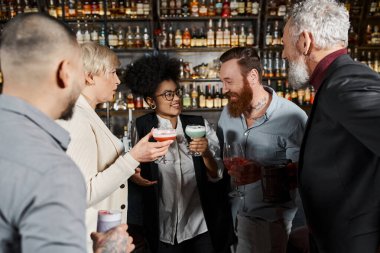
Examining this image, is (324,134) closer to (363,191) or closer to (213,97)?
(363,191)

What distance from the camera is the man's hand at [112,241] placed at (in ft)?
3.61

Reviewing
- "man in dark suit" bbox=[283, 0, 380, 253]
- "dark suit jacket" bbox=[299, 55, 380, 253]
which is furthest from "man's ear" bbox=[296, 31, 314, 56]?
"dark suit jacket" bbox=[299, 55, 380, 253]

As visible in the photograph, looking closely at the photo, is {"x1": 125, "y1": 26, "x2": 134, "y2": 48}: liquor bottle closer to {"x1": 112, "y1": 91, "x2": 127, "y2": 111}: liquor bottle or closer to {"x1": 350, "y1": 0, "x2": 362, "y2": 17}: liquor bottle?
{"x1": 112, "y1": 91, "x2": 127, "y2": 111}: liquor bottle

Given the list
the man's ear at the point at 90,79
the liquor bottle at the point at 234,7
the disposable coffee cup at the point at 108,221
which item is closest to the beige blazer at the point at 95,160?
the man's ear at the point at 90,79

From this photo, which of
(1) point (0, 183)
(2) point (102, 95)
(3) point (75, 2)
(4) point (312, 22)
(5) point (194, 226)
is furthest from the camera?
(3) point (75, 2)

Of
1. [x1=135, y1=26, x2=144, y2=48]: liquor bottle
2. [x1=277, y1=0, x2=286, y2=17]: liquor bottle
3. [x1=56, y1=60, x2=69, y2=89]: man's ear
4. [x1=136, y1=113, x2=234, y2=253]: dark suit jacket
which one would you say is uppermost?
[x1=277, y1=0, x2=286, y2=17]: liquor bottle

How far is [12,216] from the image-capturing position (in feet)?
2.48

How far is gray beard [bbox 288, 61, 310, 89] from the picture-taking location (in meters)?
1.69

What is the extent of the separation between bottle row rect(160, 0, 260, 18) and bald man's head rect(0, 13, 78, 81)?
416cm

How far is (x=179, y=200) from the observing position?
7.68 ft

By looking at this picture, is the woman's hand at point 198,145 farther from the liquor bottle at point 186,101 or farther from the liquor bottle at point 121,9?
the liquor bottle at point 121,9

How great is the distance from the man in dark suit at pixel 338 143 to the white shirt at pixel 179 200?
866 millimetres

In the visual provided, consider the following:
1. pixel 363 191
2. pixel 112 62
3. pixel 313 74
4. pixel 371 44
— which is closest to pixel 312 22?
pixel 313 74

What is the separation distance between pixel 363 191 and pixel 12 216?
3.59 feet
